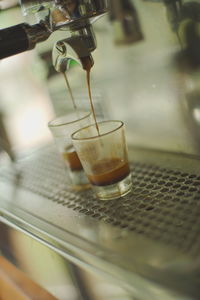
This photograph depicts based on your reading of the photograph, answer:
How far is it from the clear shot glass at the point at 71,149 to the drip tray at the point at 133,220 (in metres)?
0.03

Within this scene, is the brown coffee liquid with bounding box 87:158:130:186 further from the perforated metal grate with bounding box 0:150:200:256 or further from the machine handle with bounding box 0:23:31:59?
the machine handle with bounding box 0:23:31:59

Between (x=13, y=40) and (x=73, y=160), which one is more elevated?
(x=13, y=40)

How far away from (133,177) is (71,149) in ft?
0.48

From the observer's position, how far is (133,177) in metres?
0.70

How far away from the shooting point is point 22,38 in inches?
22.2

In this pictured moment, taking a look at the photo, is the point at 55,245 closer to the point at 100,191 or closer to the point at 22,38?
the point at 100,191

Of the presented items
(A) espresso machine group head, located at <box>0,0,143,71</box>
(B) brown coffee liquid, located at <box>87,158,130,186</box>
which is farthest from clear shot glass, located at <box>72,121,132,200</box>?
(A) espresso machine group head, located at <box>0,0,143,71</box>

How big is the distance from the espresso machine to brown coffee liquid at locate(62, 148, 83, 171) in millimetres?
50

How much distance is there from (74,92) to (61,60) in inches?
13.5

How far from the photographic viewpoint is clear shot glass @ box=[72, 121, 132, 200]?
63 cm

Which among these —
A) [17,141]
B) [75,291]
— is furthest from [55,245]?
[17,141]

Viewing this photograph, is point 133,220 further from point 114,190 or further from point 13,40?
point 13,40

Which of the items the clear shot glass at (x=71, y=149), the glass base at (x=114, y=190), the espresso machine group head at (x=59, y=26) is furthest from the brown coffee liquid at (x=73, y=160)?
the espresso machine group head at (x=59, y=26)

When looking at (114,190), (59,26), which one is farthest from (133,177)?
(59,26)
